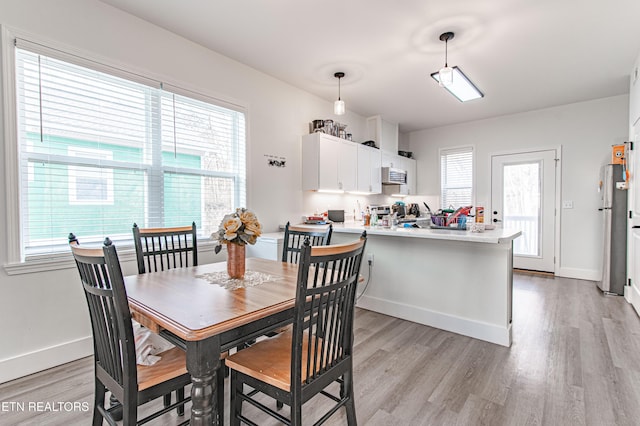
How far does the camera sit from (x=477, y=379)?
6.80 ft

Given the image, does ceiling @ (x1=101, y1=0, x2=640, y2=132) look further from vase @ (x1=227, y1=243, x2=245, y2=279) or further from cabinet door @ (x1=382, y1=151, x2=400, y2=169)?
vase @ (x1=227, y1=243, x2=245, y2=279)

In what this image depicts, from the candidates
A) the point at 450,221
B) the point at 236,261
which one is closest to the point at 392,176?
the point at 450,221

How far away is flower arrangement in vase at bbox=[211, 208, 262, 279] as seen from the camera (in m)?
1.67

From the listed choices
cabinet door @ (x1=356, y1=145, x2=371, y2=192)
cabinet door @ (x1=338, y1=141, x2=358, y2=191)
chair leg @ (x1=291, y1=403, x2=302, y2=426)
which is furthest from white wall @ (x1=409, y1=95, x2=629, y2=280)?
chair leg @ (x1=291, y1=403, x2=302, y2=426)

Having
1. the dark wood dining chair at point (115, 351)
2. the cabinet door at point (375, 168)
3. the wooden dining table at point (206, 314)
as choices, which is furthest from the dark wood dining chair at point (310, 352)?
the cabinet door at point (375, 168)

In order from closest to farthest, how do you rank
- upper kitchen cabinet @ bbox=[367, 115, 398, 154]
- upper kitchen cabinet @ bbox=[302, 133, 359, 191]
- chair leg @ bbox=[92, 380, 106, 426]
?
chair leg @ bbox=[92, 380, 106, 426]
upper kitchen cabinet @ bbox=[302, 133, 359, 191]
upper kitchen cabinet @ bbox=[367, 115, 398, 154]

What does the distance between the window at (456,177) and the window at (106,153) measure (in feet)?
15.1

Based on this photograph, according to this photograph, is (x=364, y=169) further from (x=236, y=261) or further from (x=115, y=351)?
(x=115, y=351)

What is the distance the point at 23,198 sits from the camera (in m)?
2.12

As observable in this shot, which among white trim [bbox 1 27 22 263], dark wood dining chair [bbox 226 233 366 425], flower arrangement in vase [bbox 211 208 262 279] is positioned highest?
white trim [bbox 1 27 22 263]

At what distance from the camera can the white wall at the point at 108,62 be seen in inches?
82.0

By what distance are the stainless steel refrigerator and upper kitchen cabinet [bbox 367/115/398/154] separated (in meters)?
3.12

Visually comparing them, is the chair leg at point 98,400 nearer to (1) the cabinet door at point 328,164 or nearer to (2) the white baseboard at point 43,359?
(2) the white baseboard at point 43,359

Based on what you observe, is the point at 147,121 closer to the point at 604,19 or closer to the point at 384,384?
the point at 384,384
